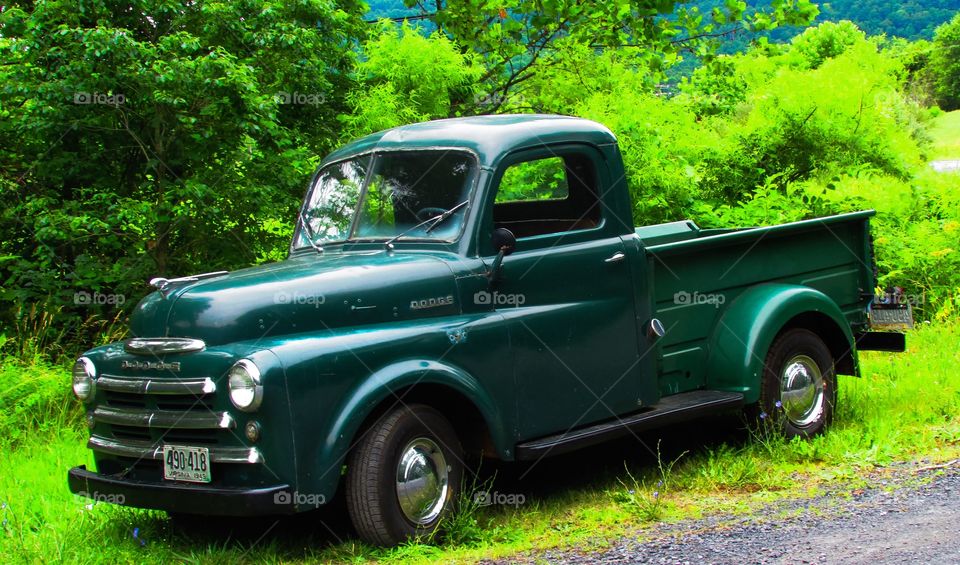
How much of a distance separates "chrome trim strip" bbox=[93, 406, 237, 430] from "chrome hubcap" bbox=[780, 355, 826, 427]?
3.59 metres

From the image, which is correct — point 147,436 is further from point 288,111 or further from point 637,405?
point 288,111

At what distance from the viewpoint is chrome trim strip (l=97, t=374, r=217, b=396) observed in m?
4.52

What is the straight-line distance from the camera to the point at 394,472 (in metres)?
4.72

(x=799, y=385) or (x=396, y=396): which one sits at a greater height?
(x=396, y=396)

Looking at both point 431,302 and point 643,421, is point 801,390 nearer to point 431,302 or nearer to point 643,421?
point 643,421

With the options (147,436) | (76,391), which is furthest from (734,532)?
(76,391)

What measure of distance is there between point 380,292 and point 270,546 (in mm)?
1286

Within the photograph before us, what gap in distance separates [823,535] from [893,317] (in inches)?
116

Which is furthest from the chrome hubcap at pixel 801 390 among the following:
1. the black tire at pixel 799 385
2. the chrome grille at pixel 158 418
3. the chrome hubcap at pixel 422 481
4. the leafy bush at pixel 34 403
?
the leafy bush at pixel 34 403

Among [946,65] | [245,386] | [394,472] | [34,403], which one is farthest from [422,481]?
[946,65]

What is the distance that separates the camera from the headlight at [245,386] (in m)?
4.38

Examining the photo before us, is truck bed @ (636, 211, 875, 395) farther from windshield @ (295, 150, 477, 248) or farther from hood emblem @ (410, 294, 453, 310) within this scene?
hood emblem @ (410, 294, 453, 310)

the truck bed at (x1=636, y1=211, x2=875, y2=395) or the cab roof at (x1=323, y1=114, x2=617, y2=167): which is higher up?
the cab roof at (x1=323, y1=114, x2=617, y2=167)

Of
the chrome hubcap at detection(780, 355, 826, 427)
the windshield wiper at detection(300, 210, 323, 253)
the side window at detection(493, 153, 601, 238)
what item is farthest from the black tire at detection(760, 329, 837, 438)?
the windshield wiper at detection(300, 210, 323, 253)
